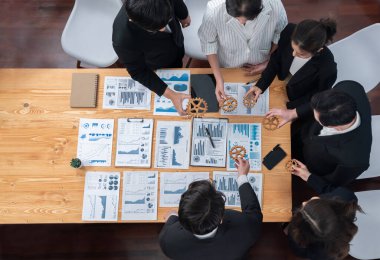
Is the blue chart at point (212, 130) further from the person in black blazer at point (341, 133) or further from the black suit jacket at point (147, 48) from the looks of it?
the person in black blazer at point (341, 133)

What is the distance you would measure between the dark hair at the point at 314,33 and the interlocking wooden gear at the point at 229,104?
581 millimetres

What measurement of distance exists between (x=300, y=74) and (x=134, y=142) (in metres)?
1.20

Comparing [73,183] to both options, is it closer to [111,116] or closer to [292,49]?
[111,116]

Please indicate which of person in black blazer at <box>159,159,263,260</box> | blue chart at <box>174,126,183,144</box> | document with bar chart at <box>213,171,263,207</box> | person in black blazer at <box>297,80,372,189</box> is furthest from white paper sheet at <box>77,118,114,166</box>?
person in black blazer at <box>297,80,372,189</box>

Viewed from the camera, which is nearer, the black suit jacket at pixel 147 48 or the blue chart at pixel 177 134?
the black suit jacket at pixel 147 48

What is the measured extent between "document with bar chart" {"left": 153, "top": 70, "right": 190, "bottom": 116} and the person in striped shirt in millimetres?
221

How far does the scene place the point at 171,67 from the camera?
2.73 m

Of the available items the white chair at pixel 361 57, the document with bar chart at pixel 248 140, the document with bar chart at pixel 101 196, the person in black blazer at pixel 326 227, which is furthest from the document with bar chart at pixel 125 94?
the white chair at pixel 361 57

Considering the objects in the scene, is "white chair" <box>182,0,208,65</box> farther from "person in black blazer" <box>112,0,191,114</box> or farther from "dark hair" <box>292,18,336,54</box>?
"dark hair" <box>292,18,336,54</box>

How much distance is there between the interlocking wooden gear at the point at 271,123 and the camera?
236cm

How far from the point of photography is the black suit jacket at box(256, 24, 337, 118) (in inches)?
86.9

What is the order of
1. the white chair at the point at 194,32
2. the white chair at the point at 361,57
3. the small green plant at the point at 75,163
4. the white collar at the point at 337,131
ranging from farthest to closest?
1. the white chair at the point at 194,32
2. the white chair at the point at 361,57
3. the small green plant at the point at 75,163
4. the white collar at the point at 337,131

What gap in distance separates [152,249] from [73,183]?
1193mm

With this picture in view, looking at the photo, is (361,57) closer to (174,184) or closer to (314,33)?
(314,33)
